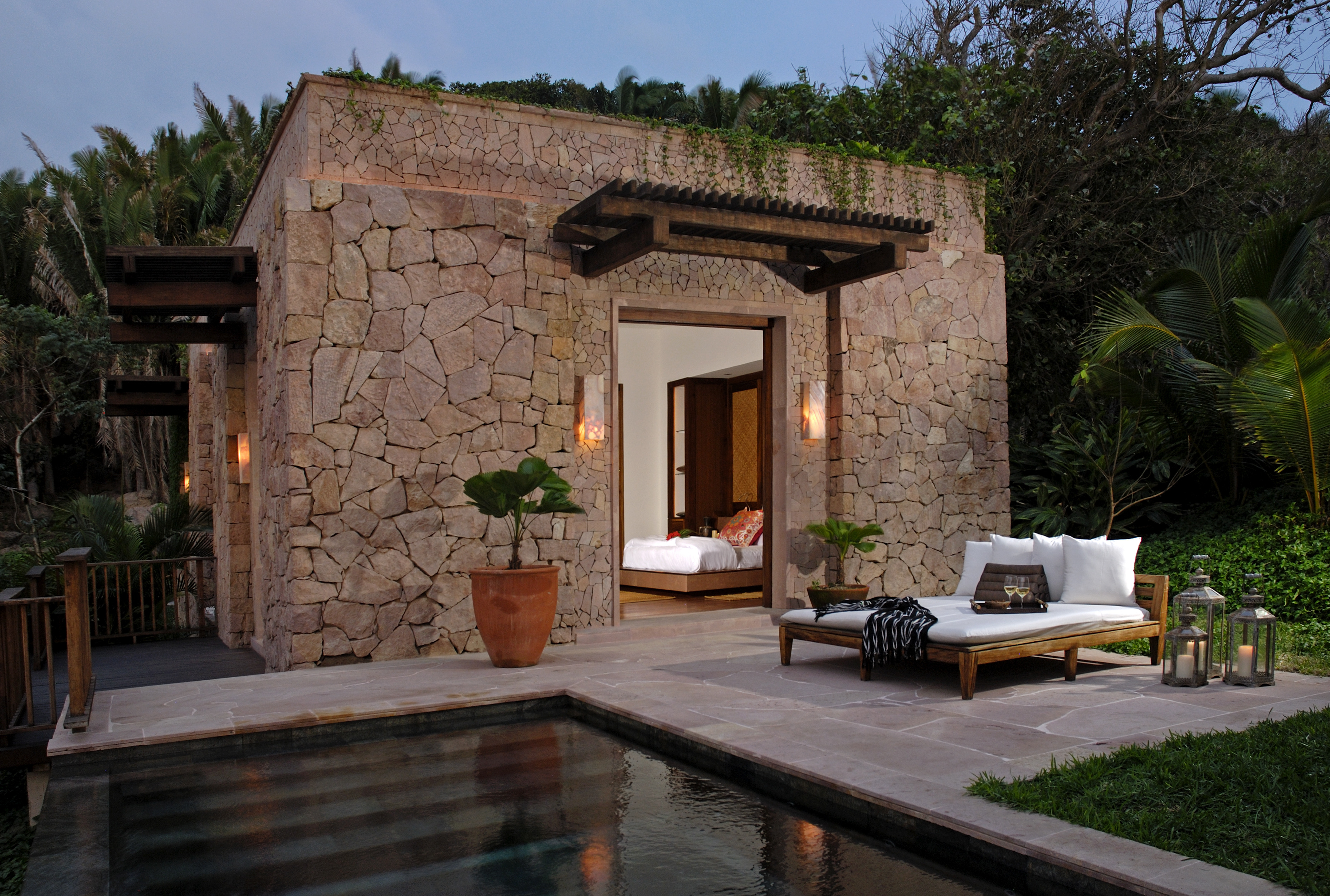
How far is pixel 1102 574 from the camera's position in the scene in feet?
22.2

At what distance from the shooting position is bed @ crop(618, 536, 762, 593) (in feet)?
33.8

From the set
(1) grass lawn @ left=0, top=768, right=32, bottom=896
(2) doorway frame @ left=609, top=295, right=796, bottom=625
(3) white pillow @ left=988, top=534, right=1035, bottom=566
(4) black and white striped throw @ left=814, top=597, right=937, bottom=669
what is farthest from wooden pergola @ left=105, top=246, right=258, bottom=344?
(3) white pillow @ left=988, top=534, right=1035, bottom=566

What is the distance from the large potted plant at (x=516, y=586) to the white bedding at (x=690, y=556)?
3304mm

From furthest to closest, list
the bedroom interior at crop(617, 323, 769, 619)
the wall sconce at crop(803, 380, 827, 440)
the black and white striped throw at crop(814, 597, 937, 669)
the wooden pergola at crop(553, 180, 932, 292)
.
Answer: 1. the bedroom interior at crop(617, 323, 769, 619)
2. the wall sconce at crop(803, 380, 827, 440)
3. the wooden pergola at crop(553, 180, 932, 292)
4. the black and white striped throw at crop(814, 597, 937, 669)

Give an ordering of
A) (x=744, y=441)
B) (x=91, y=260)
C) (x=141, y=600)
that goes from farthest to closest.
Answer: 1. (x=91, y=260)
2. (x=744, y=441)
3. (x=141, y=600)

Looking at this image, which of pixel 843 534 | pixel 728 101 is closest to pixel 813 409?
pixel 843 534

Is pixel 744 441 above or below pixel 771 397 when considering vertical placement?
below

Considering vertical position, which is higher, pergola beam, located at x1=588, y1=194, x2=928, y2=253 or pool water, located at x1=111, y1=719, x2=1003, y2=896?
pergola beam, located at x1=588, y1=194, x2=928, y2=253

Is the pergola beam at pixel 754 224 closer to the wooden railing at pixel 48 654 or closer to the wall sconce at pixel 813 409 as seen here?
the wall sconce at pixel 813 409

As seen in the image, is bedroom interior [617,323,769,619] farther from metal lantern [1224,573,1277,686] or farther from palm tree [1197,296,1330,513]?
metal lantern [1224,573,1277,686]

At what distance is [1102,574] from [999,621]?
1168mm

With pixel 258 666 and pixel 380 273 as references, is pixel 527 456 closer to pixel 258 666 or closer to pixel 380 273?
pixel 380 273

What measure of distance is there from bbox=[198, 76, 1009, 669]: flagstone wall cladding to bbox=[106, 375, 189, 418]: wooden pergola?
4.32 metres

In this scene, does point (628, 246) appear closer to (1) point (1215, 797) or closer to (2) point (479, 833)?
(2) point (479, 833)
